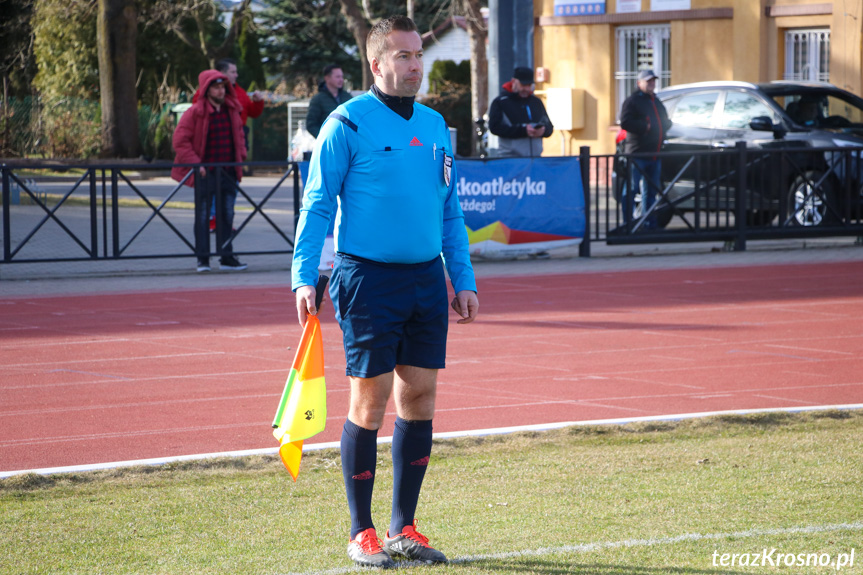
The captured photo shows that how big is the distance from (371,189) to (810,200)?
478 inches

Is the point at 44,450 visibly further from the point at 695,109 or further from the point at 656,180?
the point at 695,109

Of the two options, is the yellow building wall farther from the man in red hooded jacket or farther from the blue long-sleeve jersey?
the blue long-sleeve jersey

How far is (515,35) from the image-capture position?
15781 millimetres

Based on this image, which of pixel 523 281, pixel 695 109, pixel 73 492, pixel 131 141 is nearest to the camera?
pixel 73 492

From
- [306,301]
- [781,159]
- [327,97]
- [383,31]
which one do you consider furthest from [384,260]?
[781,159]

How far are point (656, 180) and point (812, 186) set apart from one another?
199 cm

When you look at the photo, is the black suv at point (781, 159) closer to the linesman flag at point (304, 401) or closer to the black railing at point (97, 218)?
the black railing at point (97, 218)

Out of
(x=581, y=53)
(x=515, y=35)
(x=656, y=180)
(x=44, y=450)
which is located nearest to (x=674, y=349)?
(x=44, y=450)

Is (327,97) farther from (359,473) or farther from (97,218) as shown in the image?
(359,473)

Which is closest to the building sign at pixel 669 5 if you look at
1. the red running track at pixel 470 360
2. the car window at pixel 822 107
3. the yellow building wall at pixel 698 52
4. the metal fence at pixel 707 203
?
the yellow building wall at pixel 698 52

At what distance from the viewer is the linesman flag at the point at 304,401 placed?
436 centimetres

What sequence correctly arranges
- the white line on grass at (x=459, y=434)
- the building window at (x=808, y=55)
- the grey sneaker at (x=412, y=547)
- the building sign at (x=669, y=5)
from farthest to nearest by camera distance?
the building sign at (x=669, y=5)
the building window at (x=808, y=55)
the white line on grass at (x=459, y=434)
the grey sneaker at (x=412, y=547)

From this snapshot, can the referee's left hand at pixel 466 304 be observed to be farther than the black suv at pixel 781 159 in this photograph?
No

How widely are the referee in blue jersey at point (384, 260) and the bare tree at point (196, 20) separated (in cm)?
3334
